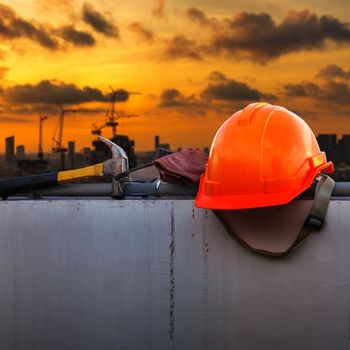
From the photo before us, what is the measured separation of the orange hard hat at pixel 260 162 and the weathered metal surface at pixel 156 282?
0.19 m

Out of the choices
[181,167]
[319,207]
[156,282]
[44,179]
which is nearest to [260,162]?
[319,207]

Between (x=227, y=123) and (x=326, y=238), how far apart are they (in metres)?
0.88

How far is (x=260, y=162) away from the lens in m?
2.94

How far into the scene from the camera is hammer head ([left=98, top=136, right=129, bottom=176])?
3.37 m

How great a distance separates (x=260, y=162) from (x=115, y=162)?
963mm

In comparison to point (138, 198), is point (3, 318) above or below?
below

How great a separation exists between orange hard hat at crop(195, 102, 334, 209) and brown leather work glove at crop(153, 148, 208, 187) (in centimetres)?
14

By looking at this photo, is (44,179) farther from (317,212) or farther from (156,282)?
(317,212)

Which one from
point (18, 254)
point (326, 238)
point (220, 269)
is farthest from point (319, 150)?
point (18, 254)

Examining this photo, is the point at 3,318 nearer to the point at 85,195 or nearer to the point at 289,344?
the point at 85,195

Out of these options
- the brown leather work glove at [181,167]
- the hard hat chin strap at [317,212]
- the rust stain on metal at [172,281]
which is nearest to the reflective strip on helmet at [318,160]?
the hard hat chin strap at [317,212]

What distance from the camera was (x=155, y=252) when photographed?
124 inches

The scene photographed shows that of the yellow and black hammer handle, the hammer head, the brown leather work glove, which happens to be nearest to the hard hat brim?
the brown leather work glove

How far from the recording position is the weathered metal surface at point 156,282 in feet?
9.77
